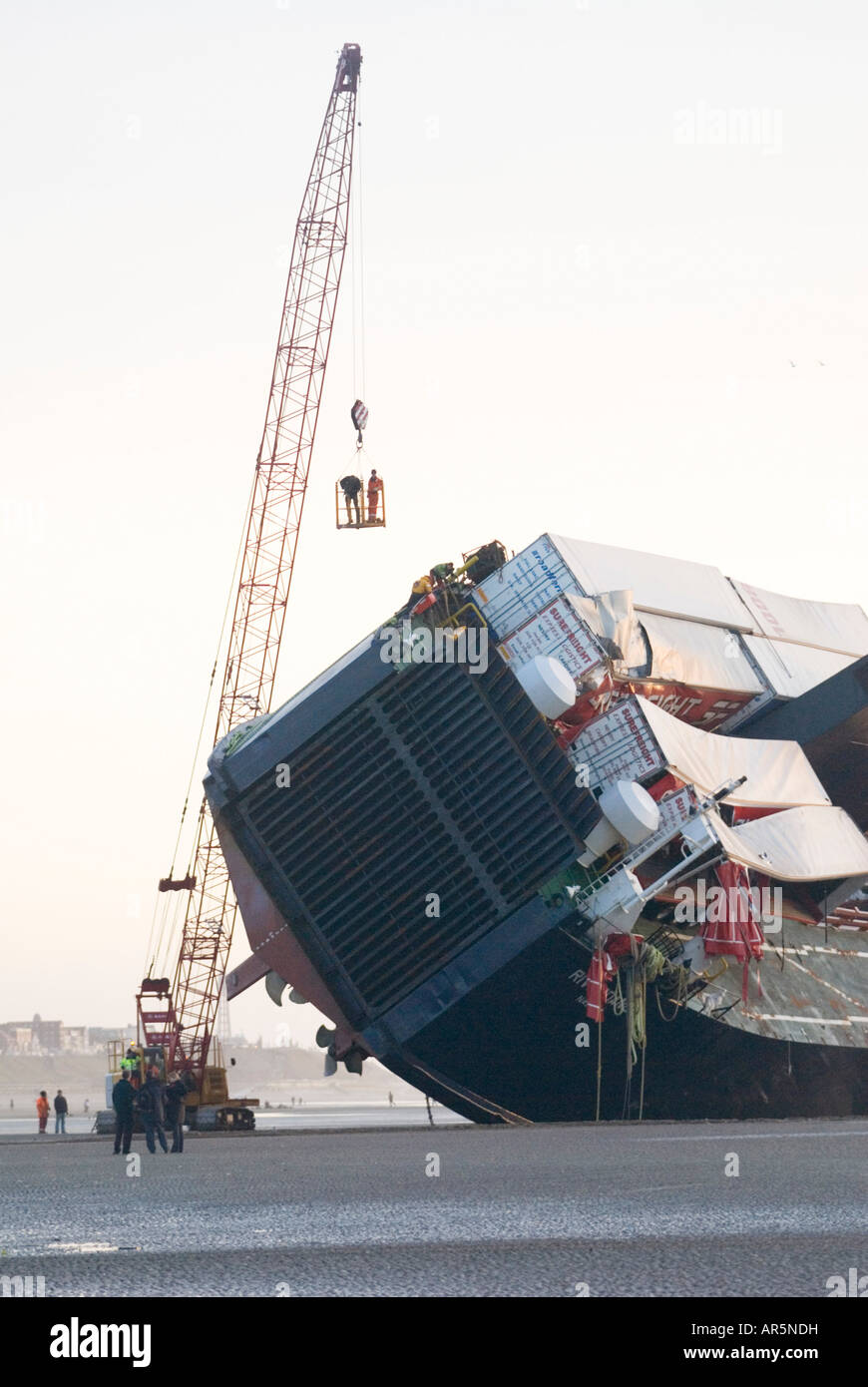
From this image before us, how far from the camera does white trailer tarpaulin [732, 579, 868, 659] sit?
6181 cm

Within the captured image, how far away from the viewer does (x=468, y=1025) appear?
46250 millimetres

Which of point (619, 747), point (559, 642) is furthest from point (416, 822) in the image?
point (559, 642)

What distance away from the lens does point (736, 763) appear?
52000 mm

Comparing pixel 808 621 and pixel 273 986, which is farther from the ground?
pixel 808 621

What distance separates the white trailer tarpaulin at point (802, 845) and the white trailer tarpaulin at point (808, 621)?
8.45m

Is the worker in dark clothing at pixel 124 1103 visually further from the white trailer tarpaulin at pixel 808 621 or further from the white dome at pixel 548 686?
the white trailer tarpaulin at pixel 808 621

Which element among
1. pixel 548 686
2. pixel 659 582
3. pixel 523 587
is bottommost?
pixel 548 686

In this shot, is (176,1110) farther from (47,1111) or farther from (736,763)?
(47,1111)

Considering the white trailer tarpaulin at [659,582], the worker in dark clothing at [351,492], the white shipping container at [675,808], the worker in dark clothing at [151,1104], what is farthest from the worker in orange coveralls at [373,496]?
the worker in dark clothing at [151,1104]

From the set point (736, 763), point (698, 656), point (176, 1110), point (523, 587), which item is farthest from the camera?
point (698, 656)

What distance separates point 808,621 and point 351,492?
771 inches

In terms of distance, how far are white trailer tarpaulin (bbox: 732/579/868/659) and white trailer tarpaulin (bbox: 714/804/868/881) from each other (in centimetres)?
845
